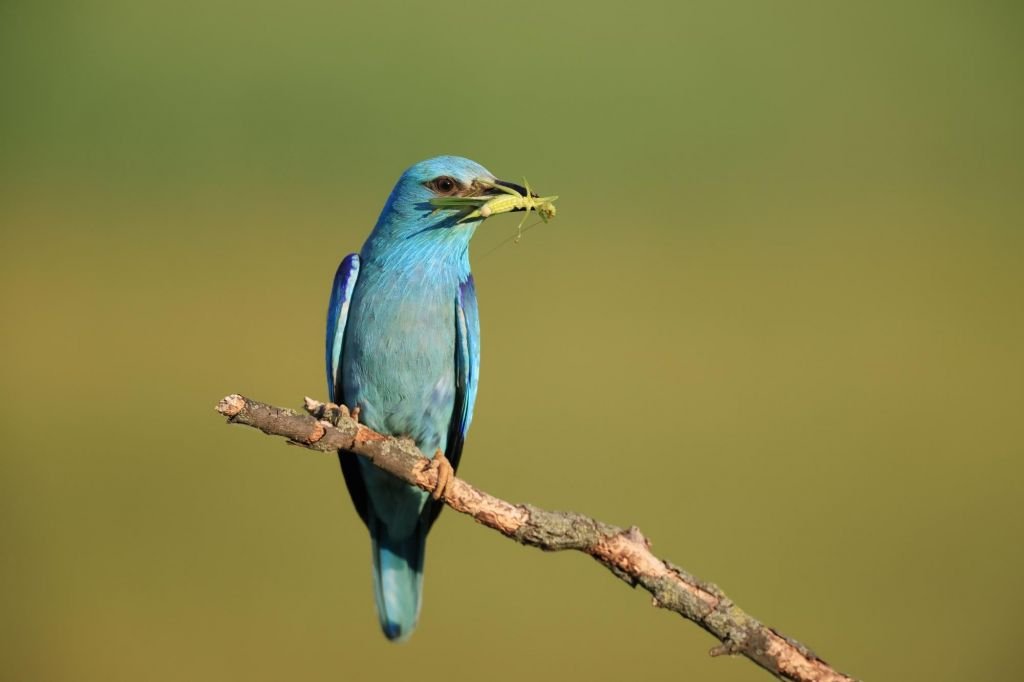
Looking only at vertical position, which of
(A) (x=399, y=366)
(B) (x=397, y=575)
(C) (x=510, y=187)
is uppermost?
(C) (x=510, y=187)

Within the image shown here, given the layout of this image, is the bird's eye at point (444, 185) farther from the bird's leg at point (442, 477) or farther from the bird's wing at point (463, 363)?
the bird's leg at point (442, 477)

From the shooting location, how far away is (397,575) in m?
4.48

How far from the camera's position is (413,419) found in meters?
3.99

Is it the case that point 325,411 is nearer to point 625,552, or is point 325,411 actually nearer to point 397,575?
point 625,552

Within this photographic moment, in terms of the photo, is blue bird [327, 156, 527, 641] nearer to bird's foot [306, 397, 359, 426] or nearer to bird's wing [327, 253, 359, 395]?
bird's wing [327, 253, 359, 395]

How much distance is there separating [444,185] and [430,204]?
92 millimetres

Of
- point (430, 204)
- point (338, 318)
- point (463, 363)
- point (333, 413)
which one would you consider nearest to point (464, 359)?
point (463, 363)

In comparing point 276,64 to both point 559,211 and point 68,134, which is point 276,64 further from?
point 559,211

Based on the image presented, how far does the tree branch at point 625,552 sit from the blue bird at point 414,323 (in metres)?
0.82

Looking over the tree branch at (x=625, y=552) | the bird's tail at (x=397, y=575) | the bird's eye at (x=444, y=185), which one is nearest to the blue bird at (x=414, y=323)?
the bird's eye at (x=444, y=185)

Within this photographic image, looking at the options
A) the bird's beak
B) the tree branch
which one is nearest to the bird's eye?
the bird's beak

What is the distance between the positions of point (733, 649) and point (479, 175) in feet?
6.60

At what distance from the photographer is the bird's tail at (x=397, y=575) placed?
14.6 feet

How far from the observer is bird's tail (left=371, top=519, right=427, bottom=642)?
4.46 metres
